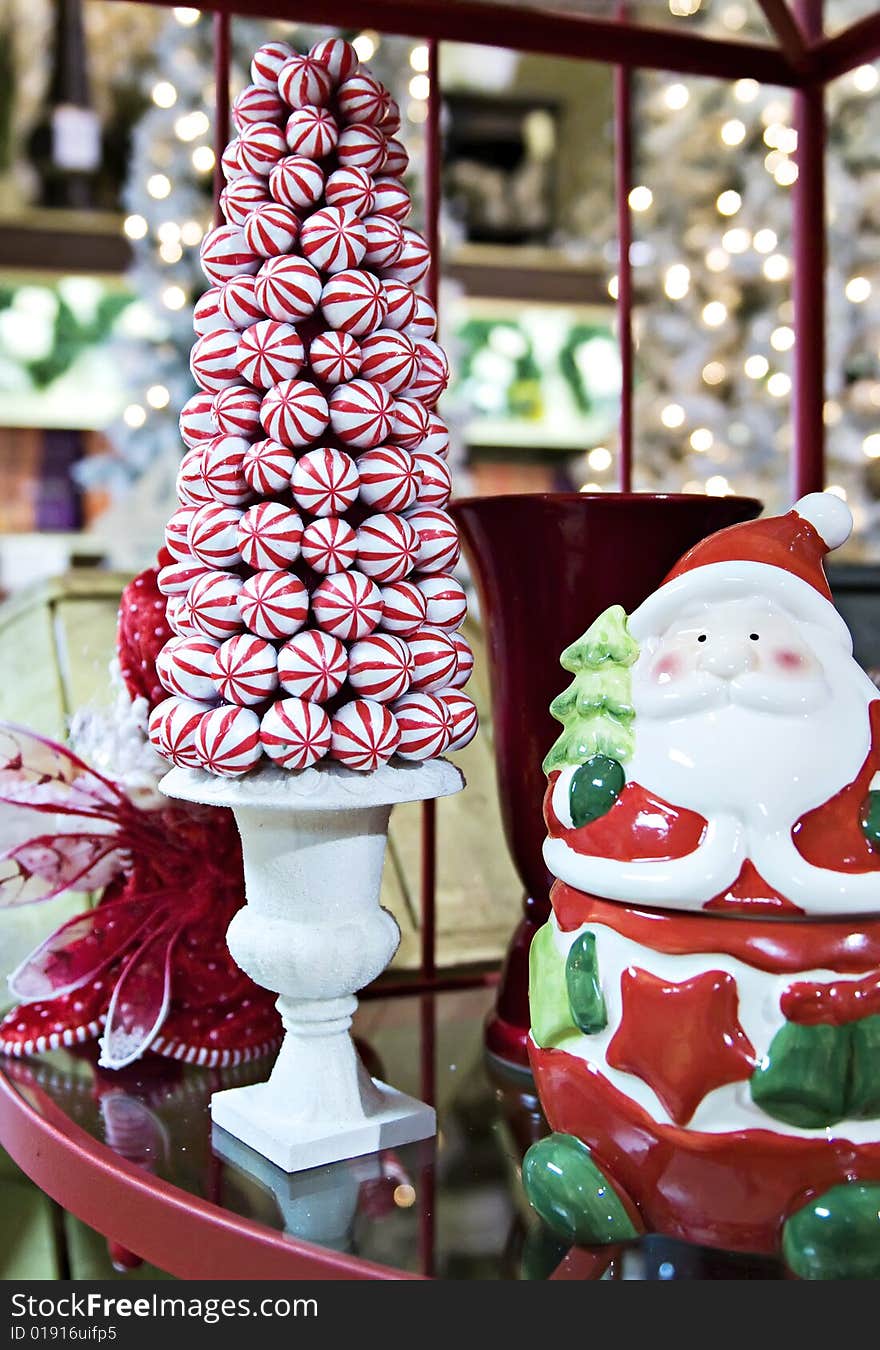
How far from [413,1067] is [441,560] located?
338 mm

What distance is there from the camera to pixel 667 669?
58cm

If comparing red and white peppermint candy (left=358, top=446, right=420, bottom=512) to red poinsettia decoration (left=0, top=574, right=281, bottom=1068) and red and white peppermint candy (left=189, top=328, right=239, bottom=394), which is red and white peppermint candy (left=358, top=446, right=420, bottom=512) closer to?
red and white peppermint candy (left=189, top=328, right=239, bottom=394)

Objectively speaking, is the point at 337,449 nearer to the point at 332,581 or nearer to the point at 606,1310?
the point at 332,581

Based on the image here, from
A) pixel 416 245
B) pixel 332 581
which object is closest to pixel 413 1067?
pixel 332 581

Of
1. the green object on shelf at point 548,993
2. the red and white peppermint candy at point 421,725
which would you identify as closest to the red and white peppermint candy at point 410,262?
the red and white peppermint candy at point 421,725

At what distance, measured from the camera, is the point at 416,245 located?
69 centimetres

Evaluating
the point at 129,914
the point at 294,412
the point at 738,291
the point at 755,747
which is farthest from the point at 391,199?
the point at 738,291

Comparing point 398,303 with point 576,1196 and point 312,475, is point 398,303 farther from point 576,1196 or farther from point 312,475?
point 576,1196

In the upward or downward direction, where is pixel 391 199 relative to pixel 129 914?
→ upward

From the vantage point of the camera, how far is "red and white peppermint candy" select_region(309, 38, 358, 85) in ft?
2.24

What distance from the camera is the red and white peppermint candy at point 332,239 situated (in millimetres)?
648

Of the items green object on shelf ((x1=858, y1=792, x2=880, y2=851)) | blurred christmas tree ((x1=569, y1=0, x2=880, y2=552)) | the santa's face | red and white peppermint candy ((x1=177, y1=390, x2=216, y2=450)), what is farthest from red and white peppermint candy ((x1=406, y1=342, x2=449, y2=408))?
blurred christmas tree ((x1=569, y1=0, x2=880, y2=552))

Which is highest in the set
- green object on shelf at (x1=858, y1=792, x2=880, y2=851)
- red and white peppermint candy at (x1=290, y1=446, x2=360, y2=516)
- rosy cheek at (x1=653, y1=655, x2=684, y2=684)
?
red and white peppermint candy at (x1=290, y1=446, x2=360, y2=516)

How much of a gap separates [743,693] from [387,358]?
0.24 meters
